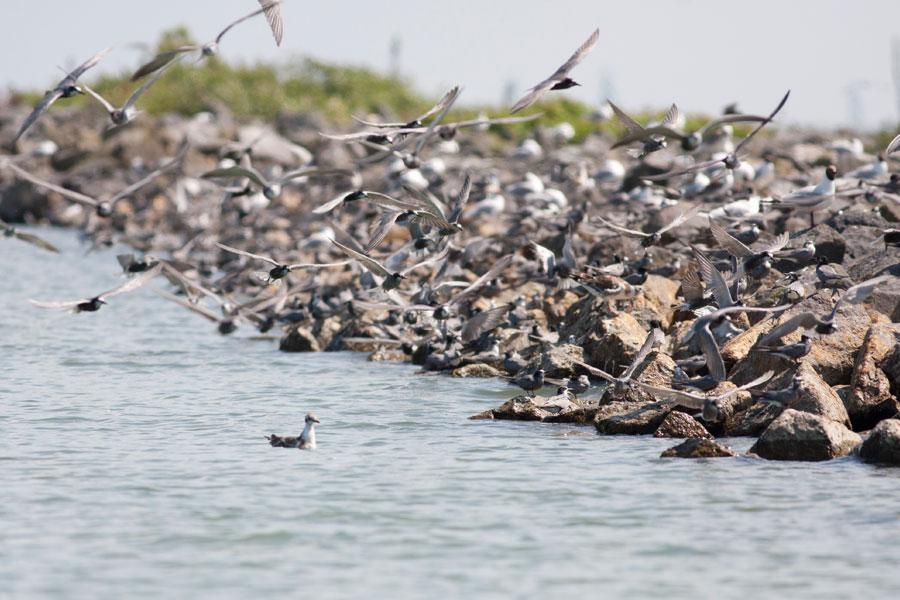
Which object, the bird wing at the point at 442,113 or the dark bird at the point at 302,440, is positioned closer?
the dark bird at the point at 302,440

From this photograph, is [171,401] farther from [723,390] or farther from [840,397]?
[840,397]

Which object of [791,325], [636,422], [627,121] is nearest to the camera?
[791,325]

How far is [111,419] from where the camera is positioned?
14.0 meters

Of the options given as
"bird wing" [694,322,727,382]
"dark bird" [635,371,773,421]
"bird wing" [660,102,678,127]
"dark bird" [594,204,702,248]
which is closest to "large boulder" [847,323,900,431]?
"dark bird" [635,371,773,421]

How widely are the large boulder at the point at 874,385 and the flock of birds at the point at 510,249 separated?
23.1 inches

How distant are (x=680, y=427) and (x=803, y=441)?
5.34 feet

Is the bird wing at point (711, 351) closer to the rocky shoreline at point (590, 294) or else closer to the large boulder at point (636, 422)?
the rocky shoreline at point (590, 294)

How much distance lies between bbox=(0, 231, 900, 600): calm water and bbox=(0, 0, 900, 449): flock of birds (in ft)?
3.56

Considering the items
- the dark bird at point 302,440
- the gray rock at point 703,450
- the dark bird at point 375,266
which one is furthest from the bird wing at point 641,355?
the dark bird at point 302,440

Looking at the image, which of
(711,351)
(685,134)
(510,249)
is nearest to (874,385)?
(711,351)

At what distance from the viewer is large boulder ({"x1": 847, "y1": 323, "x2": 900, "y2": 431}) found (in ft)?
40.1

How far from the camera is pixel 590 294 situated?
18.0m

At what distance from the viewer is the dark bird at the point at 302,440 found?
12234mm

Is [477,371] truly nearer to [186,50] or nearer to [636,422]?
[636,422]
